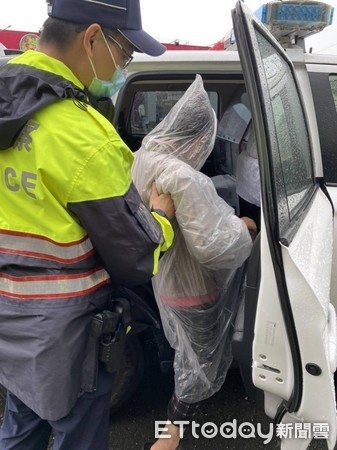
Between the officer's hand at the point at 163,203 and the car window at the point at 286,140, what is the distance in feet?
1.48

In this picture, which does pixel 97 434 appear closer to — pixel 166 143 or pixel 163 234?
pixel 163 234

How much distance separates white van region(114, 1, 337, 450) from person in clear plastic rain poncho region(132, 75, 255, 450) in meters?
0.20

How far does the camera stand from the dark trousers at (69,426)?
4.09 feet

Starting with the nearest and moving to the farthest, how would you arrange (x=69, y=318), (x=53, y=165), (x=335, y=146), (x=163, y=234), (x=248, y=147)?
(x=53, y=165)
(x=69, y=318)
(x=163, y=234)
(x=335, y=146)
(x=248, y=147)

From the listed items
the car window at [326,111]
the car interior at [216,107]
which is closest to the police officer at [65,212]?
the car interior at [216,107]

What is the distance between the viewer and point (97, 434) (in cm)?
130

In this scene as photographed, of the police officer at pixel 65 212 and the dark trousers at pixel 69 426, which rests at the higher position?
the police officer at pixel 65 212

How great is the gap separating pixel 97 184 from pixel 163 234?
335mm

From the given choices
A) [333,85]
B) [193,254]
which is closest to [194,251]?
[193,254]

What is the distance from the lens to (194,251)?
158 centimetres

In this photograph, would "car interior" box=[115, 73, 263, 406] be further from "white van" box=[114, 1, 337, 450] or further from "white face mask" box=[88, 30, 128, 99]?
"white face mask" box=[88, 30, 128, 99]

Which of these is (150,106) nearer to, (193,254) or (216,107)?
(216,107)

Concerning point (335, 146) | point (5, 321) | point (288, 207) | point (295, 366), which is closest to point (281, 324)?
point (295, 366)

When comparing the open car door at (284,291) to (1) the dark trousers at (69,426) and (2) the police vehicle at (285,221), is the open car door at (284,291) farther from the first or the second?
(1) the dark trousers at (69,426)
